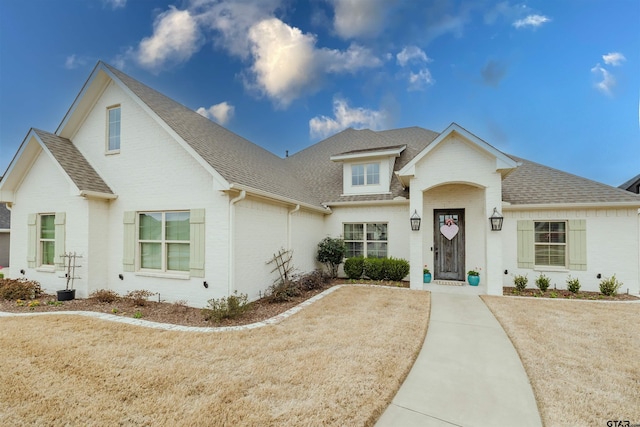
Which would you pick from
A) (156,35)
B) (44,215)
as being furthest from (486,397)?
(156,35)

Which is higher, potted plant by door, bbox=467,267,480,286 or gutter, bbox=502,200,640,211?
gutter, bbox=502,200,640,211

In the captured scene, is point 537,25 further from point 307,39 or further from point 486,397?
point 486,397

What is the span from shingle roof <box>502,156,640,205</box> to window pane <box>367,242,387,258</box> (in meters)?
4.81

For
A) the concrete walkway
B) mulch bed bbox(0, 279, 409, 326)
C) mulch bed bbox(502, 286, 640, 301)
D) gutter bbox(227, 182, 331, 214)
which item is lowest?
mulch bed bbox(502, 286, 640, 301)

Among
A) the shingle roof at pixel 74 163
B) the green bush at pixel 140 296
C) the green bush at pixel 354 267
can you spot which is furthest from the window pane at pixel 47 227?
the green bush at pixel 354 267

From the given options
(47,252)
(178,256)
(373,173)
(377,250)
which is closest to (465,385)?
(178,256)

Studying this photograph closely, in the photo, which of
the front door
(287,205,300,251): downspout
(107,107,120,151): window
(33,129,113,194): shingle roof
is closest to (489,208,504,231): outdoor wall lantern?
the front door

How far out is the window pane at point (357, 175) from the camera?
12375 millimetres

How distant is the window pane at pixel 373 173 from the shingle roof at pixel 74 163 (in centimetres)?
953

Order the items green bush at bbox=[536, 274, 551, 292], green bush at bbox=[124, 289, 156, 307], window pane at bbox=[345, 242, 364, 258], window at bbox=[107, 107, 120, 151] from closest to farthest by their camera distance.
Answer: green bush at bbox=[124, 289, 156, 307]
window at bbox=[107, 107, 120, 151]
green bush at bbox=[536, 274, 551, 292]
window pane at bbox=[345, 242, 364, 258]

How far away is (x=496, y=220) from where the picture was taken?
858 cm

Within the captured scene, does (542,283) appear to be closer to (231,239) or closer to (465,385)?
(465,385)

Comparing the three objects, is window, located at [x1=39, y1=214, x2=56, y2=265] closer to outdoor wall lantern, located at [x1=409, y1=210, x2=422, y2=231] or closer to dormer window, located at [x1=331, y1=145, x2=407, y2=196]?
dormer window, located at [x1=331, y1=145, x2=407, y2=196]

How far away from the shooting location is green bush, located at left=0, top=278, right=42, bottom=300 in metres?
7.90
